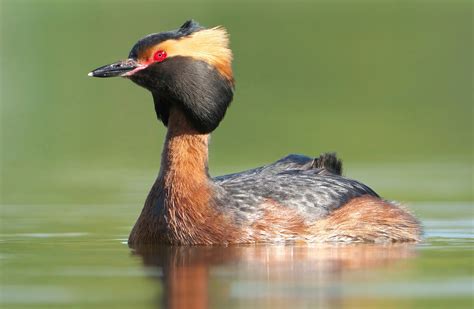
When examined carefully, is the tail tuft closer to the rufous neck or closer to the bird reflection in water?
the bird reflection in water

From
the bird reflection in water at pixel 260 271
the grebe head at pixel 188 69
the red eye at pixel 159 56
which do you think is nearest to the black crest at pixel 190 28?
the grebe head at pixel 188 69

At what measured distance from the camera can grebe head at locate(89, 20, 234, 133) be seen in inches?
662

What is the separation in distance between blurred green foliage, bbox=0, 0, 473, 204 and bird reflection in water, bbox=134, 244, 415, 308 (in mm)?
6756

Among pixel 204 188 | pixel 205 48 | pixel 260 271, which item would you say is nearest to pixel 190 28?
pixel 205 48

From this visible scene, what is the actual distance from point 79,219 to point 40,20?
3189cm

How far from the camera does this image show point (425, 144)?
104ft

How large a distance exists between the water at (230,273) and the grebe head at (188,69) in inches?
68.7

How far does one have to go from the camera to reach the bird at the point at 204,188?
1659cm

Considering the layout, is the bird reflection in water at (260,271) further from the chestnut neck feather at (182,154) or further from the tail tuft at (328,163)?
the tail tuft at (328,163)

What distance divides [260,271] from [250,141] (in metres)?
18.2

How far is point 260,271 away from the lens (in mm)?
14148

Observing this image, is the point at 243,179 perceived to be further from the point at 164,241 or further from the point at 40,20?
the point at 40,20

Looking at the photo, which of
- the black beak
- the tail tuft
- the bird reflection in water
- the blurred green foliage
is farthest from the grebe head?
the blurred green foliage

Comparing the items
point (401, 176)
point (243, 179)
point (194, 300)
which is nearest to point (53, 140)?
point (401, 176)
